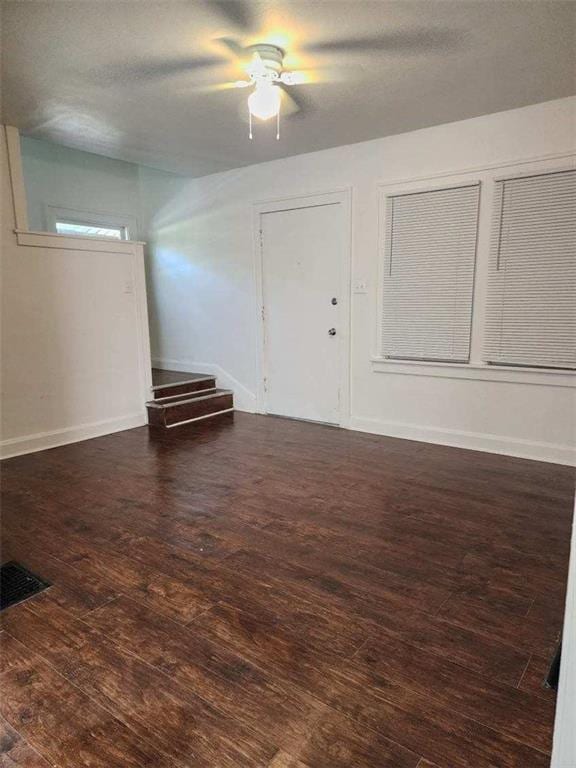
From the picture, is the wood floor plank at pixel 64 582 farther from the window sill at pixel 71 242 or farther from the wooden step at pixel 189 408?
the window sill at pixel 71 242

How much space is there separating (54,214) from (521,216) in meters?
4.62

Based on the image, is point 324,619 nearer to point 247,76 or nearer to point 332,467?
point 332,467

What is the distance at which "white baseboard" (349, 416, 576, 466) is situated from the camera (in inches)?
131

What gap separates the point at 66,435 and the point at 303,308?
8.17 ft

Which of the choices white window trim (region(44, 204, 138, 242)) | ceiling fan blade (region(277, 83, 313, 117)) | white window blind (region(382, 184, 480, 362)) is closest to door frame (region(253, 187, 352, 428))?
white window blind (region(382, 184, 480, 362))

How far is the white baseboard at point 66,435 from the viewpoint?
144 inches

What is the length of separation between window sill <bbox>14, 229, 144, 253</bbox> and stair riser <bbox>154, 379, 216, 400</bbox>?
4.65 ft

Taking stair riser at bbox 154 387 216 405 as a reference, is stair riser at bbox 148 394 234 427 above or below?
below

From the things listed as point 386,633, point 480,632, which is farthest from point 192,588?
point 480,632

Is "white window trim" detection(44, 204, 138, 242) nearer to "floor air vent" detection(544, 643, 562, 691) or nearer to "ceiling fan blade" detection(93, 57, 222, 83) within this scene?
"ceiling fan blade" detection(93, 57, 222, 83)

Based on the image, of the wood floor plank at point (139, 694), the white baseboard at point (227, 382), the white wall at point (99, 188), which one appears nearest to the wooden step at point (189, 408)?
the white baseboard at point (227, 382)

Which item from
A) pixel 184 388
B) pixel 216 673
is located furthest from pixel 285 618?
pixel 184 388

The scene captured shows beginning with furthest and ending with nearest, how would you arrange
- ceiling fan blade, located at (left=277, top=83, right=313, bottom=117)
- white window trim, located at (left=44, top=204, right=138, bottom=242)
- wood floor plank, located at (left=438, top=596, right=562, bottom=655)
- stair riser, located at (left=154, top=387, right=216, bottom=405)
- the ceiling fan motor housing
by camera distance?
white window trim, located at (left=44, top=204, right=138, bottom=242)
stair riser, located at (left=154, top=387, right=216, bottom=405)
ceiling fan blade, located at (left=277, top=83, right=313, bottom=117)
the ceiling fan motor housing
wood floor plank, located at (left=438, top=596, right=562, bottom=655)

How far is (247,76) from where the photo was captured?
8.78 ft
